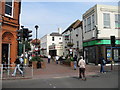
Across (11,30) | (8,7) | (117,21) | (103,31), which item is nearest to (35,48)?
(103,31)

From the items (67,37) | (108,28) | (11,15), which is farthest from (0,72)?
(67,37)

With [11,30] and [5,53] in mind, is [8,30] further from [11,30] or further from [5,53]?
[5,53]

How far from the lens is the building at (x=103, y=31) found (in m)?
25.5

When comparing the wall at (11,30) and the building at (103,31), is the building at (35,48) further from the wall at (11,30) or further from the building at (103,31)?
the building at (103,31)

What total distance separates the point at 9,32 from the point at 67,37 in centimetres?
3181

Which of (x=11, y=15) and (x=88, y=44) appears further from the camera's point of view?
(x=88, y=44)

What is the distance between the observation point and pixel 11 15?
1689 cm

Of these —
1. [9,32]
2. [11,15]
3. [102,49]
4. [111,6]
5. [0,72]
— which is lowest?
[0,72]

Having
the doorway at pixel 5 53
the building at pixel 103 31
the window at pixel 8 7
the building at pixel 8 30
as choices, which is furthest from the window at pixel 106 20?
the doorway at pixel 5 53

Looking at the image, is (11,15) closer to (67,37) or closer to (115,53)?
(115,53)

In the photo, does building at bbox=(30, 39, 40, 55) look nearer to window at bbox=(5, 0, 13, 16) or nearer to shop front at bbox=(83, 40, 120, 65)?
window at bbox=(5, 0, 13, 16)

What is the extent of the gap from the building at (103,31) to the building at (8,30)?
12.7 m

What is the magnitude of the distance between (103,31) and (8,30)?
1466 cm

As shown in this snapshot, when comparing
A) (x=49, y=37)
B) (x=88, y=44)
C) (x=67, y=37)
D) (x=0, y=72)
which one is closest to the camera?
(x=0, y=72)
